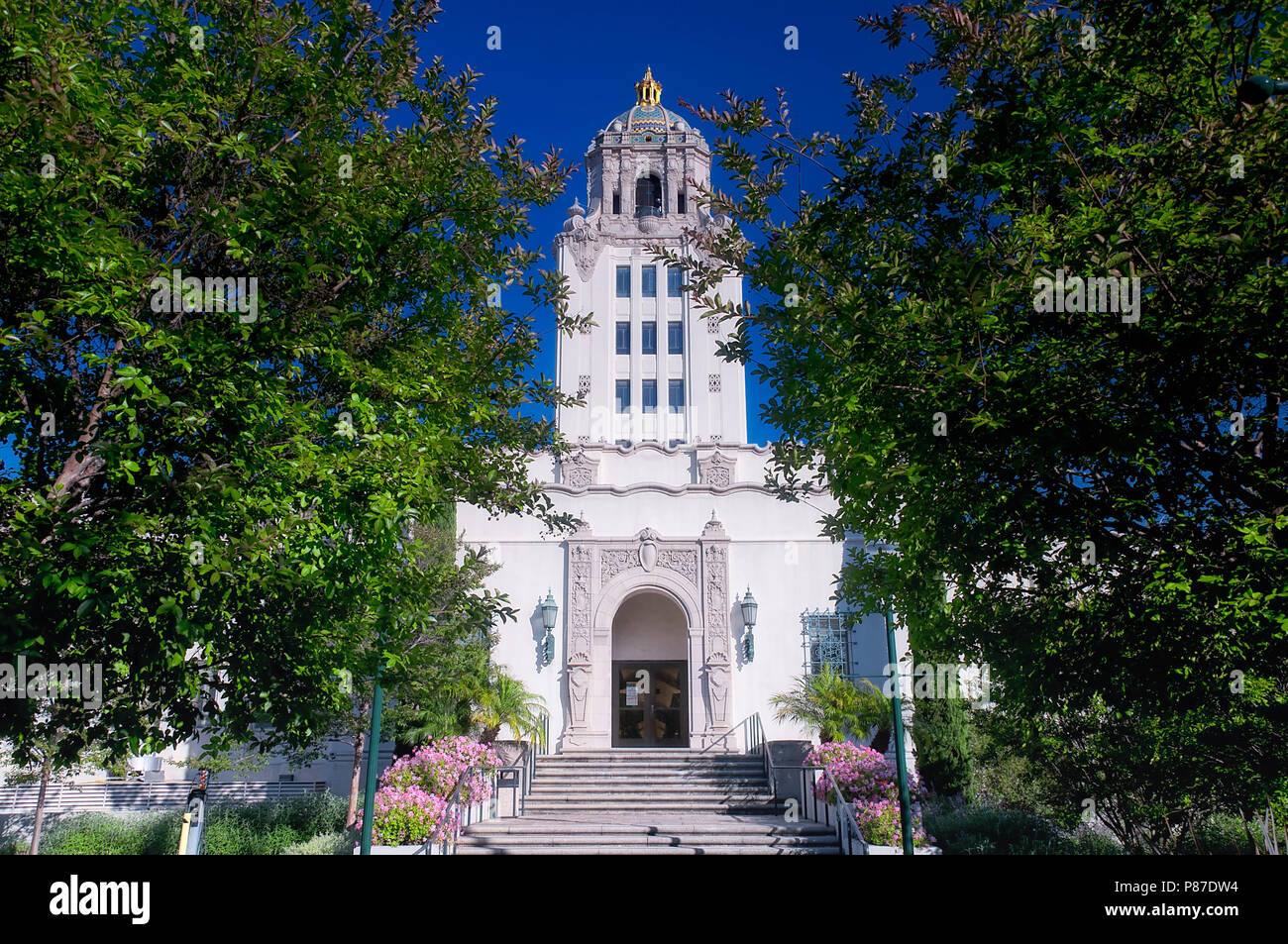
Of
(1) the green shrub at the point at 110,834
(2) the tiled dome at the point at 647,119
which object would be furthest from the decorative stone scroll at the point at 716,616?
(2) the tiled dome at the point at 647,119

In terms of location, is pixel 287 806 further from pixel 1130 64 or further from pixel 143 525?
pixel 1130 64

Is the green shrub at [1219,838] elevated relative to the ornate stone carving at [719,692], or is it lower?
lower

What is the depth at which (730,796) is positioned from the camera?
50.3ft

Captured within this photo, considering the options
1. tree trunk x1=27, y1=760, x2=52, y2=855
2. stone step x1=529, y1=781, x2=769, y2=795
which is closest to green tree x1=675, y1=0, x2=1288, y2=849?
stone step x1=529, y1=781, x2=769, y2=795

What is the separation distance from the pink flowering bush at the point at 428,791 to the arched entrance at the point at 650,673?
661 cm

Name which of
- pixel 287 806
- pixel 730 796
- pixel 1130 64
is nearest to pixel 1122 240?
pixel 1130 64

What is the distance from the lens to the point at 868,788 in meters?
12.6

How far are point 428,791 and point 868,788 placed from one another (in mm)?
6818

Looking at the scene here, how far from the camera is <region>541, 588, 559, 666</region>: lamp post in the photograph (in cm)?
1891

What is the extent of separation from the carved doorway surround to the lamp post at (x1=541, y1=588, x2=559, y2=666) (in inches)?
15.4

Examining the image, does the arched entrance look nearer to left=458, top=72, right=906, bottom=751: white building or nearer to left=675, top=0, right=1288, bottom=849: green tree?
left=458, top=72, right=906, bottom=751: white building

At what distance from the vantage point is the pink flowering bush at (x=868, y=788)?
11656 mm

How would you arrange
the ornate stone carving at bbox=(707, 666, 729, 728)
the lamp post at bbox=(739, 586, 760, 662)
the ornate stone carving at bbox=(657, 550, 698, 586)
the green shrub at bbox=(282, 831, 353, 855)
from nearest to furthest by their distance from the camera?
the green shrub at bbox=(282, 831, 353, 855) → the ornate stone carving at bbox=(707, 666, 729, 728) → the lamp post at bbox=(739, 586, 760, 662) → the ornate stone carving at bbox=(657, 550, 698, 586)

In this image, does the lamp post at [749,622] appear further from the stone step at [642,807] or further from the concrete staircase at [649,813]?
the stone step at [642,807]
